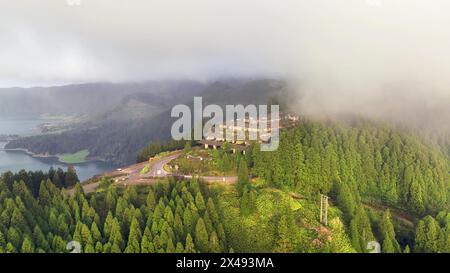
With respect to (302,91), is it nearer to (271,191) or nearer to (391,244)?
(271,191)

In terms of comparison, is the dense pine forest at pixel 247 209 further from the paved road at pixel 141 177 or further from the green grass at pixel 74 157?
the green grass at pixel 74 157

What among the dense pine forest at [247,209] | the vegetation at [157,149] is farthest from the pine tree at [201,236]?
the vegetation at [157,149]

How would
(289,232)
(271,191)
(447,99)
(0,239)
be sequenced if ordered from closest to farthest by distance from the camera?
1. (0,239)
2. (289,232)
3. (271,191)
4. (447,99)

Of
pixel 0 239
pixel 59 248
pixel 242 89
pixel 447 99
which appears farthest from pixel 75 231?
pixel 242 89

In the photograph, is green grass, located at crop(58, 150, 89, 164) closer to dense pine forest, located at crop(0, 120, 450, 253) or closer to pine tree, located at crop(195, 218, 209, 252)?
dense pine forest, located at crop(0, 120, 450, 253)

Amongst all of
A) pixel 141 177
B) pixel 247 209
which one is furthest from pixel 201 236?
pixel 141 177

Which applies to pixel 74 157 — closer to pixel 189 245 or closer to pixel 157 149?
pixel 157 149
